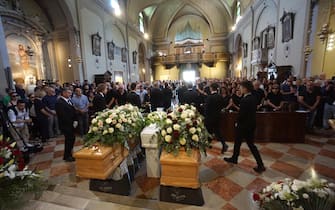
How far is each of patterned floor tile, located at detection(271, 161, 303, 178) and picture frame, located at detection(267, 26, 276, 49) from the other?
855cm

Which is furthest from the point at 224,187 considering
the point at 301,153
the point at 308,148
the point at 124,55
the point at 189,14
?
the point at 189,14

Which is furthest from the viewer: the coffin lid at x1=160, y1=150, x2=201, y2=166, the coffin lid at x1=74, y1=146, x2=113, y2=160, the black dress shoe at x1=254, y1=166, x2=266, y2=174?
the black dress shoe at x1=254, y1=166, x2=266, y2=174

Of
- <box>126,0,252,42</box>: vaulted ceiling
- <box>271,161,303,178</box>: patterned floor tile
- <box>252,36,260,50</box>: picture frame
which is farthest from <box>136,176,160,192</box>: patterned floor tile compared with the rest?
<box>126,0,252,42</box>: vaulted ceiling

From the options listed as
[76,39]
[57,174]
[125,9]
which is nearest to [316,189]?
[57,174]

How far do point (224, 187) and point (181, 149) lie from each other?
107cm

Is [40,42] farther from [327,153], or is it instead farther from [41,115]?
[327,153]

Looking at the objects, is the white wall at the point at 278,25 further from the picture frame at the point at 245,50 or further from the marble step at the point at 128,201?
the marble step at the point at 128,201

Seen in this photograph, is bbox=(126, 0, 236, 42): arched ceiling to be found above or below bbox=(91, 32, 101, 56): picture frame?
above

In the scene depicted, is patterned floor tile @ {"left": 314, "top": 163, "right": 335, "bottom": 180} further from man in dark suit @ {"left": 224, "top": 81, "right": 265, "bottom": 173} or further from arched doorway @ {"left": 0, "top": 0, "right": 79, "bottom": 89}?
arched doorway @ {"left": 0, "top": 0, "right": 79, "bottom": 89}

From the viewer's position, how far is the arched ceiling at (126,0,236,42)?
1961 centimetres

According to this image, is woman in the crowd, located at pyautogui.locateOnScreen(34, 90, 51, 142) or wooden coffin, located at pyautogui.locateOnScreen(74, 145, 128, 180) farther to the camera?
woman in the crowd, located at pyautogui.locateOnScreen(34, 90, 51, 142)

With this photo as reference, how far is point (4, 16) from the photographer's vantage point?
7.16m

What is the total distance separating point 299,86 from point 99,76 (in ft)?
30.9

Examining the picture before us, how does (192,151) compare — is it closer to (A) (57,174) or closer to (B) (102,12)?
(A) (57,174)
